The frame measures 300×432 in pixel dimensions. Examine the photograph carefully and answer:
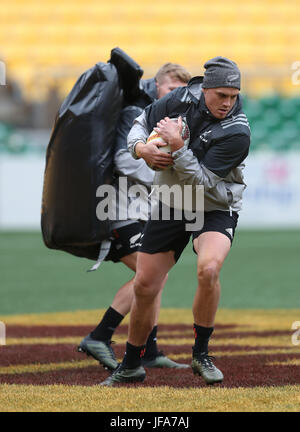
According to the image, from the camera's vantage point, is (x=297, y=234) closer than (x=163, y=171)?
No

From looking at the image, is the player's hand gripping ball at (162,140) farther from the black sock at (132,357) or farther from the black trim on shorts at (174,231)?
the black sock at (132,357)

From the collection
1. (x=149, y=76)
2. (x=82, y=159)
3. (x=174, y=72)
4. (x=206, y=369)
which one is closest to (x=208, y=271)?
(x=206, y=369)

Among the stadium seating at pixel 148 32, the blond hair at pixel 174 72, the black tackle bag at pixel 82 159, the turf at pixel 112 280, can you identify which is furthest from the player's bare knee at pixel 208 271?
the stadium seating at pixel 148 32

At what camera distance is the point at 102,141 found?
4.99 m

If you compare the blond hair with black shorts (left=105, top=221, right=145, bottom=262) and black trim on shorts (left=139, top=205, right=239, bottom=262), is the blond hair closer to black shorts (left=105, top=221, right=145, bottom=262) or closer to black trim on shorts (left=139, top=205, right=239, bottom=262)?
→ black shorts (left=105, top=221, right=145, bottom=262)

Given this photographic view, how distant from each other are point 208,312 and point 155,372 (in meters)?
0.77

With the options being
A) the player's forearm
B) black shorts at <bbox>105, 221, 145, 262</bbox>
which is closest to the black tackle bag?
black shorts at <bbox>105, 221, 145, 262</bbox>

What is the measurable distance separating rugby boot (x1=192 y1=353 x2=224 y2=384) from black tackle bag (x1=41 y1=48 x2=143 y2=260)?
1.07m

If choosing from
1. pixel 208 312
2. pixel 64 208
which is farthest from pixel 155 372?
pixel 64 208

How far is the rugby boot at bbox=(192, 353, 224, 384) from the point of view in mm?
4223

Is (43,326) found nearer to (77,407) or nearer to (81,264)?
(77,407)

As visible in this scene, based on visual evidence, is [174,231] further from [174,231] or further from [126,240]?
[126,240]

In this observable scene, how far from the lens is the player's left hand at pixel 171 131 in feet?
13.2

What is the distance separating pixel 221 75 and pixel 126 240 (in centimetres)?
147
